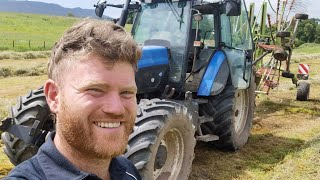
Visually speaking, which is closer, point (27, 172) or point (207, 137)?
point (27, 172)

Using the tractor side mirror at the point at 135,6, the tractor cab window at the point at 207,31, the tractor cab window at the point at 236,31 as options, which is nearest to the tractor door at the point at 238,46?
the tractor cab window at the point at 236,31

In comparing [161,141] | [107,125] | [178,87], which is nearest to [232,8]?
[178,87]

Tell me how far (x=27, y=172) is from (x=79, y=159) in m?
0.20

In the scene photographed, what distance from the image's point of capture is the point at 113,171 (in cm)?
163

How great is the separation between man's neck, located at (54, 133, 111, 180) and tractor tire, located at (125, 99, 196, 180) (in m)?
2.24

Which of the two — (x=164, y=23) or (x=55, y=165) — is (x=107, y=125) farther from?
(x=164, y=23)

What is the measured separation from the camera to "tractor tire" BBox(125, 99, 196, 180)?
12.5ft

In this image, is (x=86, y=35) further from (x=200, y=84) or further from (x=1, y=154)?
(x=1, y=154)

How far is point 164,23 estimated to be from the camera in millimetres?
5477

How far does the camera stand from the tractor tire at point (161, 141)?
3.81 metres

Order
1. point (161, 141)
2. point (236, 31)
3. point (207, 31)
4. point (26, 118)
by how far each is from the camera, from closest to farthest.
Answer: point (161, 141) < point (26, 118) < point (207, 31) < point (236, 31)

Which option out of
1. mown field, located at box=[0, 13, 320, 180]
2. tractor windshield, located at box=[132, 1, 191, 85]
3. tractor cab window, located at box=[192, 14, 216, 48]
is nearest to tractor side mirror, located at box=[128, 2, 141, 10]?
tractor windshield, located at box=[132, 1, 191, 85]

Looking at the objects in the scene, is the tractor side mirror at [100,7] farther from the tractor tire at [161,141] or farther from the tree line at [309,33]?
the tree line at [309,33]

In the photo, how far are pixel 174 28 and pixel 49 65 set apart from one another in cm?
394
